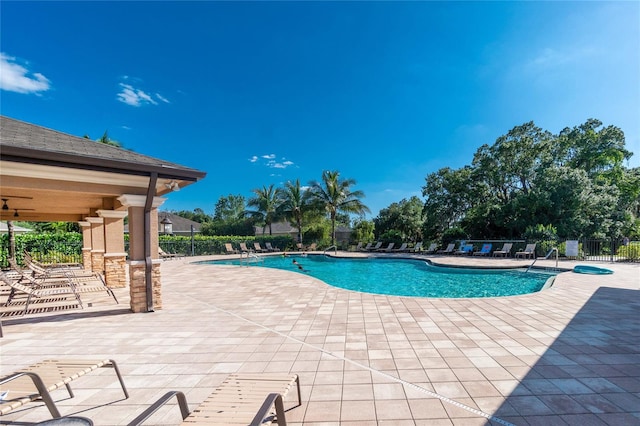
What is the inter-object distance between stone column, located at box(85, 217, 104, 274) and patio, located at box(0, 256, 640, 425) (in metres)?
4.23

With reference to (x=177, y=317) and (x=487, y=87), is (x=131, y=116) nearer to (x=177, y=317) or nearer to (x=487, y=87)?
(x=177, y=317)

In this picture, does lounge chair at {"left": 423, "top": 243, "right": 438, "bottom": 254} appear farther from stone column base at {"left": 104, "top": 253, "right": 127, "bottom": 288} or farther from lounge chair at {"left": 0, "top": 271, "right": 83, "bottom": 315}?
lounge chair at {"left": 0, "top": 271, "right": 83, "bottom": 315}

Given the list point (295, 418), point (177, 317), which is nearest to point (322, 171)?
point (177, 317)

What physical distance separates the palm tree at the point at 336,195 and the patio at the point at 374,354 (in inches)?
759

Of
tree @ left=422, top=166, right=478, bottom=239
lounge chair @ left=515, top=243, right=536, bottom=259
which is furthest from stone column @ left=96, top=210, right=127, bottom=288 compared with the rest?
tree @ left=422, top=166, right=478, bottom=239

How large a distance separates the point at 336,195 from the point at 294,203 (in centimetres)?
414

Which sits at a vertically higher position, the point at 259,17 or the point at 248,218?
the point at 259,17

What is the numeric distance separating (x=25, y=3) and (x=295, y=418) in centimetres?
1287

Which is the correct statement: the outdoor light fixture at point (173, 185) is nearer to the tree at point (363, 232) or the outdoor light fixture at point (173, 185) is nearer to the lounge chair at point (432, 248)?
the lounge chair at point (432, 248)

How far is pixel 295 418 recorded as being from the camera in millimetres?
2400

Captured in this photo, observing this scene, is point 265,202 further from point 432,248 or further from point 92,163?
point 92,163

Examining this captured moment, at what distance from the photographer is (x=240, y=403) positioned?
6.02 ft

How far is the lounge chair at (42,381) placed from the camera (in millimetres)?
1942

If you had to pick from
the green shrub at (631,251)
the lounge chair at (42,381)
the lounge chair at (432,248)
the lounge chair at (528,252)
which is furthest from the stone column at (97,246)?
the green shrub at (631,251)
